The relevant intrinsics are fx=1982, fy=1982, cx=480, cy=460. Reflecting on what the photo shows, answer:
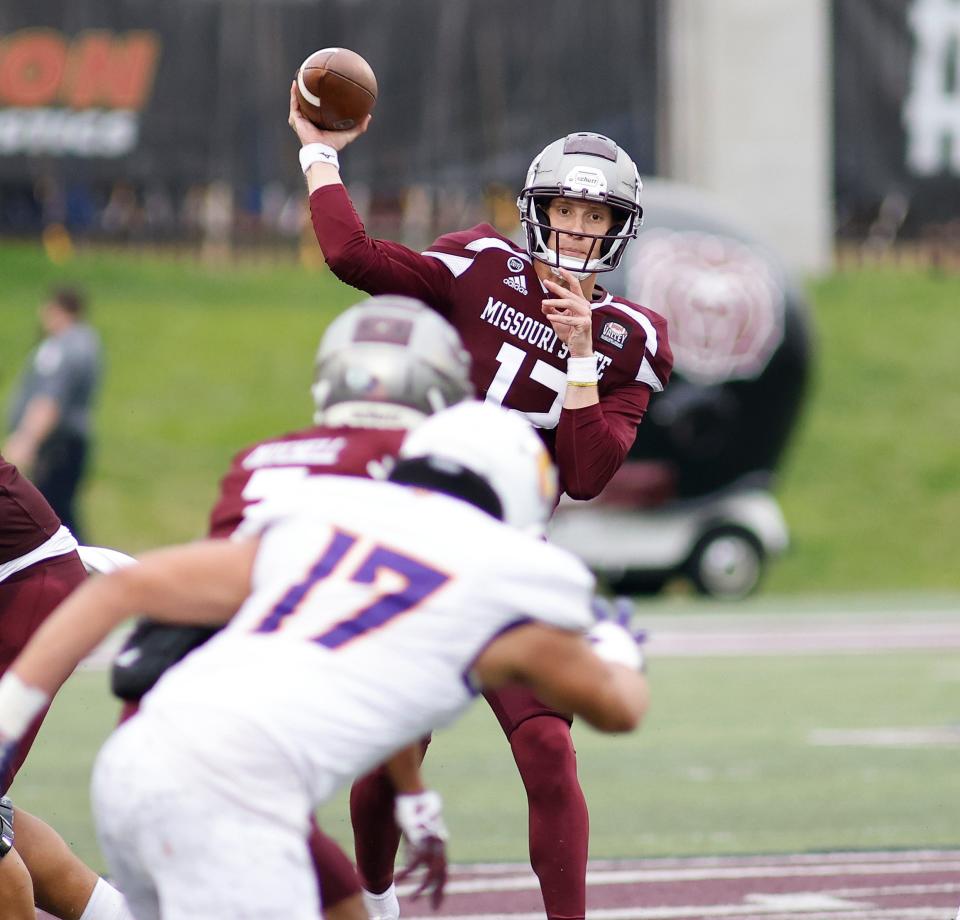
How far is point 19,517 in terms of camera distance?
442cm

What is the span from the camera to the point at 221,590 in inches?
124

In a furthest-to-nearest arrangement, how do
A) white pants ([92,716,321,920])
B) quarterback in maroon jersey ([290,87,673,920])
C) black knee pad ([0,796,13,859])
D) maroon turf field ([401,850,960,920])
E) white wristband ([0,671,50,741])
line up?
maroon turf field ([401,850,960,920]) < quarterback in maroon jersey ([290,87,673,920]) < black knee pad ([0,796,13,859]) < white wristband ([0,671,50,741]) < white pants ([92,716,321,920])

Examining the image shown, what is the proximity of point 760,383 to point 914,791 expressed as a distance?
7.84m

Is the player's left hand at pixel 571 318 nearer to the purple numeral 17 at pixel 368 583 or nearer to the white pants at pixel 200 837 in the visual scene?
the purple numeral 17 at pixel 368 583

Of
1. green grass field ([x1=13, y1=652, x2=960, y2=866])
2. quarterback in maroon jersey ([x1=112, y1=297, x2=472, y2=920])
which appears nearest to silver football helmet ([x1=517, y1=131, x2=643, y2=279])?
quarterback in maroon jersey ([x1=112, y1=297, x2=472, y2=920])

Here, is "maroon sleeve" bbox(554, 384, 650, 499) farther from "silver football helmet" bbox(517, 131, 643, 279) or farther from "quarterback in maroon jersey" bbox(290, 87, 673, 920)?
"silver football helmet" bbox(517, 131, 643, 279)

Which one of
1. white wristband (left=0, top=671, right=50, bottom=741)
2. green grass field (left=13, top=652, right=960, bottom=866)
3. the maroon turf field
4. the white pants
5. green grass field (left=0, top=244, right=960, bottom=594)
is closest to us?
the white pants

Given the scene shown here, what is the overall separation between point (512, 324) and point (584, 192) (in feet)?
1.19

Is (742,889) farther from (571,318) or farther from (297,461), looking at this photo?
(297,461)

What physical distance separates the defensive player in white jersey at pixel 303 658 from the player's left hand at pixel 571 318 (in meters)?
1.28

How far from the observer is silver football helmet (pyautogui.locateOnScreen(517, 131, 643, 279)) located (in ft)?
15.0

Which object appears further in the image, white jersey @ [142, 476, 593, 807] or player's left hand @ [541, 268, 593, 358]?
player's left hand @ [541, 268, 593, 358]

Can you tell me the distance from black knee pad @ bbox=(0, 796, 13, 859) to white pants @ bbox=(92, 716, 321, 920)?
1.16 m

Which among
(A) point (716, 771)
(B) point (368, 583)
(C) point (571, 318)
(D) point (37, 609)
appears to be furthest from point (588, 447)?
(A) point (716, 771)
